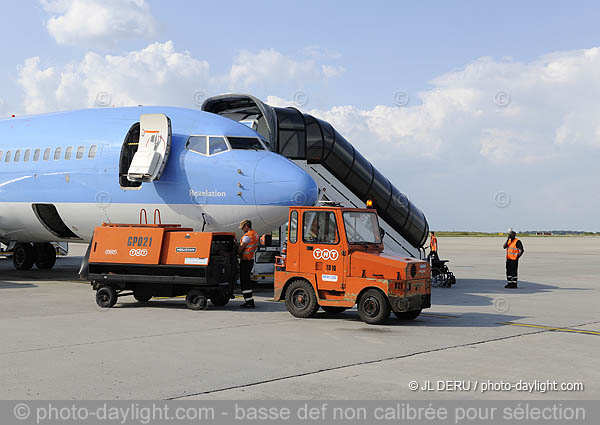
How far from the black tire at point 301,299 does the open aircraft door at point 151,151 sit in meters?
5.40

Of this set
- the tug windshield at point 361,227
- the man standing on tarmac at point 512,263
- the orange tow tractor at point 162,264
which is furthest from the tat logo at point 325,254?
the man standing on tarmac at point 512,263

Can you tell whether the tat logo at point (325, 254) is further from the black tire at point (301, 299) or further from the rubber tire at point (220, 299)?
the rubber tire at point (220, 299)

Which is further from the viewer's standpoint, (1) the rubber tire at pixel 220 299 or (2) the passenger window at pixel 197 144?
(2) the passenger window at pixel 197 144

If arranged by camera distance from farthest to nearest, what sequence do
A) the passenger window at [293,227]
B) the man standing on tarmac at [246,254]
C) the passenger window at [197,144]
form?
the passenger window at [197,144], the man standing on tarmac at [246,254], the passenger window at [293,227]

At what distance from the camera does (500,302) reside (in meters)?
17.5

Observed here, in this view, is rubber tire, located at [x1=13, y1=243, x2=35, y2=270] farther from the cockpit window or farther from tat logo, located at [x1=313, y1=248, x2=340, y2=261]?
tat logo, located at [x1=313, y1=248, x2=340, y2=261]

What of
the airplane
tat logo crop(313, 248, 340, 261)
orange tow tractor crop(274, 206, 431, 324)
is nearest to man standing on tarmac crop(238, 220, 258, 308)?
the airplane

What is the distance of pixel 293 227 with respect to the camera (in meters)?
14.1

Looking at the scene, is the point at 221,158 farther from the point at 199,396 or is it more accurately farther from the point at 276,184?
the point at 199,396

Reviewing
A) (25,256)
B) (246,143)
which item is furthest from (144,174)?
(25,256)

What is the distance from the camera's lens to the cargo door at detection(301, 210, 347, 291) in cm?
1327

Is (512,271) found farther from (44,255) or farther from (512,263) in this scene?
(44,255)

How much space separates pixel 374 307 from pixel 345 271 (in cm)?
94

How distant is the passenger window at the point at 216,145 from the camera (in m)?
17.2
